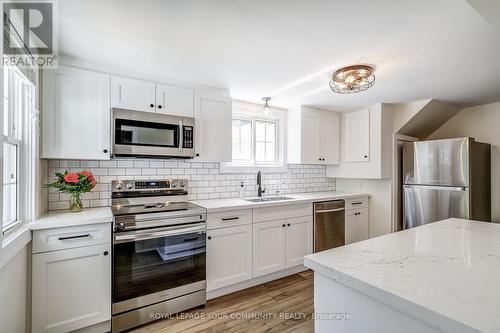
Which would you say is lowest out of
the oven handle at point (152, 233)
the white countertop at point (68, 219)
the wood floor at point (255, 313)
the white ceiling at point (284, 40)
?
the wood floor at point (255, 313)

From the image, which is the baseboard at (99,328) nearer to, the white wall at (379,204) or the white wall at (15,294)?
the white wall at (15,294)

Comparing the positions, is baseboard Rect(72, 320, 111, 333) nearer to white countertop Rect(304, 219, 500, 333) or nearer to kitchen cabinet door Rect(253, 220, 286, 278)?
kitchen cabinet door Rect(253, 220, 286, 278)

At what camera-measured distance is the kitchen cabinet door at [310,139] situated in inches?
135

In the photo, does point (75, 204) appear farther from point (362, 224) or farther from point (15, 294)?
point (362, 224)

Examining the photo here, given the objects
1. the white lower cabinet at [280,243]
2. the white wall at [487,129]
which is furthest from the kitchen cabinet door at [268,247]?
the white wall at [487,129]

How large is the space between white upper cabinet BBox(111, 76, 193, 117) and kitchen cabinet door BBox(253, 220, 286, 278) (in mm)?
1475

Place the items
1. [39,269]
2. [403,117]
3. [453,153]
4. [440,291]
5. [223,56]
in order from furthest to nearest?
[403,117], [453,153], [223,56], [39,269], [440,291]

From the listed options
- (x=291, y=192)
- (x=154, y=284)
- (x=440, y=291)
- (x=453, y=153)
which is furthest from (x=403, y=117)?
(x=154, y=284)

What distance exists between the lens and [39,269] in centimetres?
164

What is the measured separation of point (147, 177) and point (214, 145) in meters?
0.79

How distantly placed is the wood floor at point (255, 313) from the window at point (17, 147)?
1.27 meters

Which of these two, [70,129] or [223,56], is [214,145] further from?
[70,129]

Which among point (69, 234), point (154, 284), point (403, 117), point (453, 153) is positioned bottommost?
point (154, 284)

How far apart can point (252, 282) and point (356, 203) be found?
190 cm
